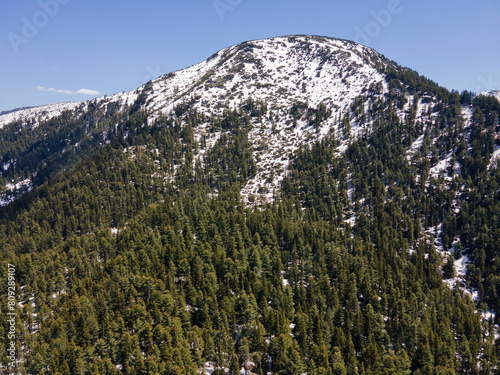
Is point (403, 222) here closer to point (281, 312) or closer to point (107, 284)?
point (281, 312)

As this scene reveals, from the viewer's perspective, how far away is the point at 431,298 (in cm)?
12088

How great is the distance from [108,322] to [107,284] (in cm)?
1874

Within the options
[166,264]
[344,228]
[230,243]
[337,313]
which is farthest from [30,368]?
[344,228]

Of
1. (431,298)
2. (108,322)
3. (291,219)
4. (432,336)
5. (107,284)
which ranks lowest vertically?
(432,336)

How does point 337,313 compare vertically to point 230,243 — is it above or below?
below

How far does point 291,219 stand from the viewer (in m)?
174

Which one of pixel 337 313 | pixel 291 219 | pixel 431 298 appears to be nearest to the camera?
pixel 337 313

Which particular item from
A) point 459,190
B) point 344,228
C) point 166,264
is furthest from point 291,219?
point 459,190

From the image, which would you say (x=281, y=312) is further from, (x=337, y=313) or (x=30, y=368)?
(x=30, y=368)

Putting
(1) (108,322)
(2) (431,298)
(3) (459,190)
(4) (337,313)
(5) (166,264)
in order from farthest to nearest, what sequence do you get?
(3) (459,190) < (2) (431,298) < (5) (166,264) < (4) (337,313) < (1) (108,322)

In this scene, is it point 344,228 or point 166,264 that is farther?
point 344,228

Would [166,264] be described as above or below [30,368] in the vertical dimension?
above

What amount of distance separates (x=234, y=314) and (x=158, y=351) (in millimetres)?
25782

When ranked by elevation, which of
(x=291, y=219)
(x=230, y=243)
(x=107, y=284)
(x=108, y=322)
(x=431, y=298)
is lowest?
(x=431, y=298)
